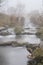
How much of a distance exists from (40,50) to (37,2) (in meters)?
0.61

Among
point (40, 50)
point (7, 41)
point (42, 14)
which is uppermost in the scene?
point (42, 14)

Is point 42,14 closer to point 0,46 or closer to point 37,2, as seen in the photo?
point 37,2

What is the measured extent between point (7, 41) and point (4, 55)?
0.19 m

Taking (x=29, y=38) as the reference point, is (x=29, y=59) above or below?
below

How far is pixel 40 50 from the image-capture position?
7.63 ft

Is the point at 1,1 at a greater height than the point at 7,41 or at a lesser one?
greater

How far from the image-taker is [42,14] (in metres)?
2.38

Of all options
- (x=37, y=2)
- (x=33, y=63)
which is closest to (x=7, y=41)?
(x=33, y=63)

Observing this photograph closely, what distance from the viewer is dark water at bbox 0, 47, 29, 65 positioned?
237 centimetres

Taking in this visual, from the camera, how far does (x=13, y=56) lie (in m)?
2.39

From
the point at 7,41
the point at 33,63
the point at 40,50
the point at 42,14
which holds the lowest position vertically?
the point at 33,63

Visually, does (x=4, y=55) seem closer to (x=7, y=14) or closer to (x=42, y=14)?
(x=7, y=14)

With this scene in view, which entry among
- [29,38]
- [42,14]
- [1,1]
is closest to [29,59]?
[29,38]

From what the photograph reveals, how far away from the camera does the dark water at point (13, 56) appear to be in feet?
7.77
